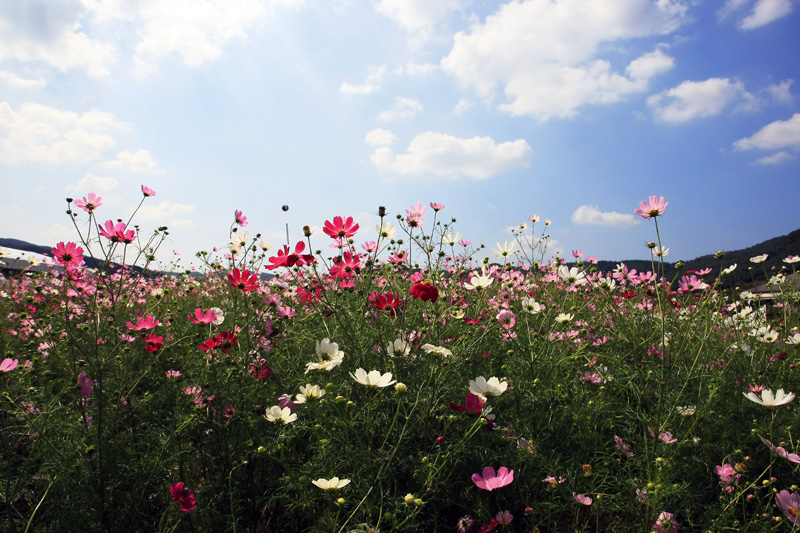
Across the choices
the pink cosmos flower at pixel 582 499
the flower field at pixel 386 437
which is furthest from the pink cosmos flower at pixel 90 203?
the pink cosmos flower at pixel 582 499

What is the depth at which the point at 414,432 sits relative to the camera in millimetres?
1404

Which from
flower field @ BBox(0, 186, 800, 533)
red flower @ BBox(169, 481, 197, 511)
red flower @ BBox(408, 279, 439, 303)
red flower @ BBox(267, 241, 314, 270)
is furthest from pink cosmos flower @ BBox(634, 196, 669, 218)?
red flower @ BBox(169, 481, 197, 511)

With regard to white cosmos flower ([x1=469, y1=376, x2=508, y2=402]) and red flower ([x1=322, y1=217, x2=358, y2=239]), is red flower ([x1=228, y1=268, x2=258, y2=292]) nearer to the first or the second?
red flower ([x1=322, y1=217, x2=358, y2=239])

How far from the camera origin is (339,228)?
1687 millimetres

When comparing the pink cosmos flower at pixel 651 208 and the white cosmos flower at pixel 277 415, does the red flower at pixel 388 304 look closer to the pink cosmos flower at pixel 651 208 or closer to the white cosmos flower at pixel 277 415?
the white cosmos flower at pixel 277 415

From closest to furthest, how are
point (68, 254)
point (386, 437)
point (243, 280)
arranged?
1. point (386, 437)
2. point (68, 254)
3. point (243, 280)

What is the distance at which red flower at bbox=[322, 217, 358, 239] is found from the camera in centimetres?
167

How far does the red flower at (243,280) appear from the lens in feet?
5.53

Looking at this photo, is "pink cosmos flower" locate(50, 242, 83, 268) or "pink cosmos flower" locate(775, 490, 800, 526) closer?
"pink cosmos flower" locate(775, 490, 800, 526)

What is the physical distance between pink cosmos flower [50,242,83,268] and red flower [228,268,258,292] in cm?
57

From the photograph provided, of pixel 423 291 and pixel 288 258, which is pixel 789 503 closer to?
pixel 423 291

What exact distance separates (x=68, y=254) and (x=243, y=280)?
2.14 ft

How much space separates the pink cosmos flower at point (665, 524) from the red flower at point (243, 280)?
1.50 meters

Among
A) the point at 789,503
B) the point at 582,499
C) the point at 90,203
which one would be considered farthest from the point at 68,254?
the point at 789,503
